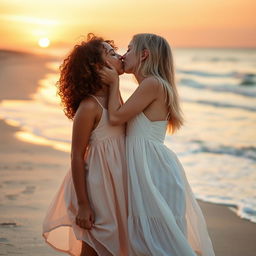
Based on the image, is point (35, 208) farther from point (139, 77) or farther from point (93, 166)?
point (139, 77)

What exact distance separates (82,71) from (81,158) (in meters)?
0.59

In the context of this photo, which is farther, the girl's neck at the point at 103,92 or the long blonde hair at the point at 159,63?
the long blonde hair at the point at 159,63

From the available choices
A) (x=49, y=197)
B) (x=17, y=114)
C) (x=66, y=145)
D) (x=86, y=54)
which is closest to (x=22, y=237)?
(x=49, y=197)

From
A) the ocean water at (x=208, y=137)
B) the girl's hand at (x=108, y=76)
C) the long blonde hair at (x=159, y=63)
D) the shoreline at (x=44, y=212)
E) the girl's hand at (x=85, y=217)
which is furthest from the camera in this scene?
the ocean water at (x=208, y=137)

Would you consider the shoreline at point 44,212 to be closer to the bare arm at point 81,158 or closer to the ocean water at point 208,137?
the ocean water at point 208,137

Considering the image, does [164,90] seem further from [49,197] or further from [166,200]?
[49,197]

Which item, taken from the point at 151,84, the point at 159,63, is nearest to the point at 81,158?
the point at 151,84

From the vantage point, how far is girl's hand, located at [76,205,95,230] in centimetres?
402

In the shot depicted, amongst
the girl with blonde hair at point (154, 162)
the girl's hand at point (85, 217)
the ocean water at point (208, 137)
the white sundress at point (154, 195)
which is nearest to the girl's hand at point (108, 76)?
the girl with blonde hair at point (154, 162)

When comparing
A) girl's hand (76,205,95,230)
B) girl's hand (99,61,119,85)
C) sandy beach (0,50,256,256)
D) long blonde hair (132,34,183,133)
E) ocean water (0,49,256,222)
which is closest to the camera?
girl's hand (76,205,95,230)

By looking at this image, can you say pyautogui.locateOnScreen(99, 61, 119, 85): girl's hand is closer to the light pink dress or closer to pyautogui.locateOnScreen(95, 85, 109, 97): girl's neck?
pyautogui.locateOnScreen(95, 85, 109, 97): girl's neck

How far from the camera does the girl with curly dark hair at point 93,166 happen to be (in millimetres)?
4043

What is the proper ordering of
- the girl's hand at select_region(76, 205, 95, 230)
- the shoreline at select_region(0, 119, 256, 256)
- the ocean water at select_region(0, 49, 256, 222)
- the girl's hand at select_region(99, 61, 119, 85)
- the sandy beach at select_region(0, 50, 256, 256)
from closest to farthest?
the girl's hand at select_region(76, 205, 95, 230) < the girl's hand at select_region(99, 61, 119, 85) < the sandy beach at select_region(0, 50, 256, 256) < the shoreline at select_region(0, 119, 256, 256) < the ocean water at select_region(0, 49, 256, 222)

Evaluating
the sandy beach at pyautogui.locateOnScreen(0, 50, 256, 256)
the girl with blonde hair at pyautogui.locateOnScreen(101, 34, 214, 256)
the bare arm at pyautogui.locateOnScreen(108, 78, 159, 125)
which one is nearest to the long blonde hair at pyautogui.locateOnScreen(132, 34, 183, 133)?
the girl with blonde hair at pyautogui.locateOnScreen(101, 34, 214, 256)
